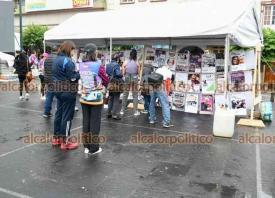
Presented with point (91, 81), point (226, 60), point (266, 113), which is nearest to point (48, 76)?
point (91, 81)

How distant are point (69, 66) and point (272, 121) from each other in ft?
20.9

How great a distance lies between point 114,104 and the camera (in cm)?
940

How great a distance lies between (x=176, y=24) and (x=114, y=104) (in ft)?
9.63

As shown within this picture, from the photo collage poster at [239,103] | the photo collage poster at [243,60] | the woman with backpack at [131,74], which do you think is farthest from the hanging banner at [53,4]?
the photo collage poster at [239,103]

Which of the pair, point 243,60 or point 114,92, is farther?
point 243,60

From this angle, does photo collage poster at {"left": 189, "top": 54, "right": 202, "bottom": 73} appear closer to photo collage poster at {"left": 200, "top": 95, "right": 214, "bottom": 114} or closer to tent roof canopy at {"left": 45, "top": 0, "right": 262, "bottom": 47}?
tent roof canopy at {"left": 45, "top": 0, "right": 262, "bottom": 47}

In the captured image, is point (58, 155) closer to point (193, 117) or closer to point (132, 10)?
point (193, 117)

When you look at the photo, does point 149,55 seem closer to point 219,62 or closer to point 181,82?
point 181,82

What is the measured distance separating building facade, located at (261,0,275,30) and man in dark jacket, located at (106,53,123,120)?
19.4m

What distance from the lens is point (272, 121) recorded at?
987cm

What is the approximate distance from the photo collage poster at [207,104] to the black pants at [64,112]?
4963 millimetres

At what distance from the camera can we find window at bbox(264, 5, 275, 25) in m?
25.3

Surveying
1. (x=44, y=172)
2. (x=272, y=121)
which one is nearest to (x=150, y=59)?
Result: (x=272, y=121)

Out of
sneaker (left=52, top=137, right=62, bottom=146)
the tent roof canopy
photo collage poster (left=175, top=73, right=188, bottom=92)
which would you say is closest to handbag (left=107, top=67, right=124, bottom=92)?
the tent roof canopy
